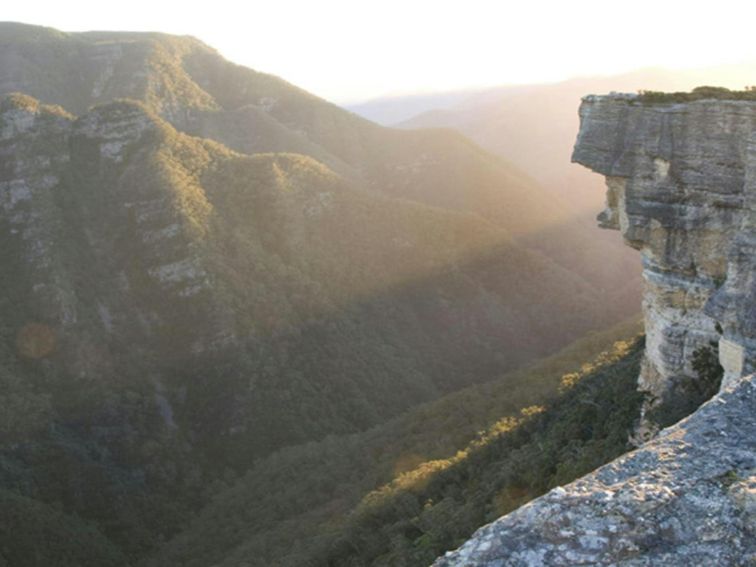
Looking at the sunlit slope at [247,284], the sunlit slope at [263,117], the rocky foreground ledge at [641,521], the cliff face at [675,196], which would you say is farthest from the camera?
the sunlit slope at [263,117]

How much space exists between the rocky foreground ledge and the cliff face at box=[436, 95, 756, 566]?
0.01m

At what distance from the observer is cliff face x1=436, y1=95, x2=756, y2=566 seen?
730 centimetres

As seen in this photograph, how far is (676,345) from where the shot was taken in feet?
71.7

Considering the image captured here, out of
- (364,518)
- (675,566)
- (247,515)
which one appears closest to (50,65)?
(247,515)

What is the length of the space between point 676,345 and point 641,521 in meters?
15.9

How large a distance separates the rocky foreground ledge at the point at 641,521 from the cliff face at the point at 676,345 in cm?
1

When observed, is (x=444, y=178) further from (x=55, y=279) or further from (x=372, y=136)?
(x=55, y=279)

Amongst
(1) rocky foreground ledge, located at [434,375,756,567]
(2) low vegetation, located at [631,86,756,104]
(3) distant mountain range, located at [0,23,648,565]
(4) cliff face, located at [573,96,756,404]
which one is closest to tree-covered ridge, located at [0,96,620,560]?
(3) distant mountain range, located at [0,23,648,565]

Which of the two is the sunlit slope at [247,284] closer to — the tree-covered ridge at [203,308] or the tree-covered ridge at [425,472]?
the tree-covered ridge at [203,308]

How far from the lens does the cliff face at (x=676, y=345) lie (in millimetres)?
7305

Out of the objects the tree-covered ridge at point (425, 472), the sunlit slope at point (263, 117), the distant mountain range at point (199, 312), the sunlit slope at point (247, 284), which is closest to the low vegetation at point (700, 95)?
the tree-covered ridge at point (425, 472)

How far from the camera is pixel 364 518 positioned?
3172 centimetres

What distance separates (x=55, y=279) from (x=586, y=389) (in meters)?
57.4

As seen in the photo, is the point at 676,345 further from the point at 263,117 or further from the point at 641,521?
the point at 263,117
